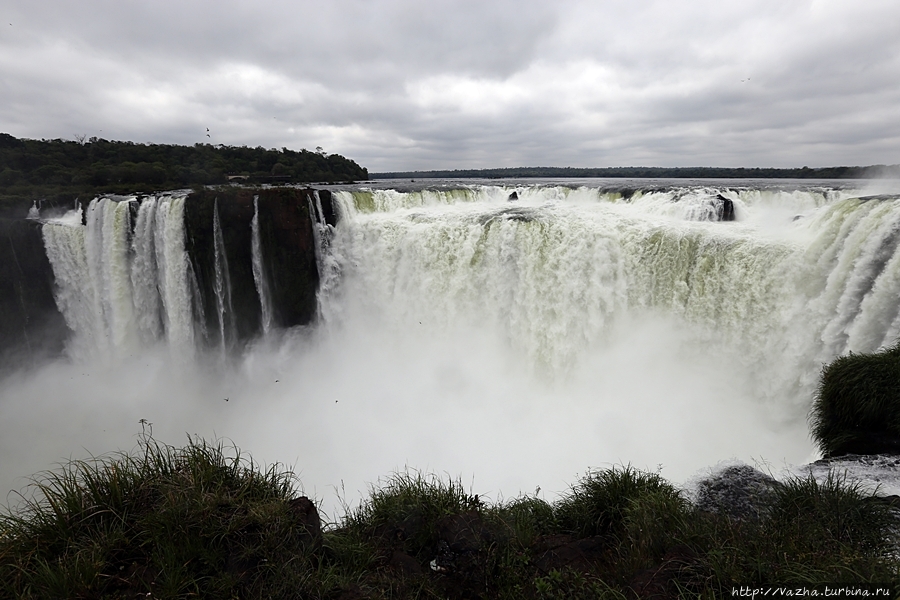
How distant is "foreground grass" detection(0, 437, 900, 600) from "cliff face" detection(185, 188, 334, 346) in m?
12.0

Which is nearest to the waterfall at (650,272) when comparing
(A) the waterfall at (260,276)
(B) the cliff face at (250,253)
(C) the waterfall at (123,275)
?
(B) the cliff face at (250,253)

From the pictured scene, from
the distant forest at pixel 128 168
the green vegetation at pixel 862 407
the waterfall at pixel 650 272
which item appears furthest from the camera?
the distant forest at pixel 128 168

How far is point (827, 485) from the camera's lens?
3.37 metres

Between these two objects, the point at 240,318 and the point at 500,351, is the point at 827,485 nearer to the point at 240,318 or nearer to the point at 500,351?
the point at 500,351

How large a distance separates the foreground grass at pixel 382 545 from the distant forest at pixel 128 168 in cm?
1848

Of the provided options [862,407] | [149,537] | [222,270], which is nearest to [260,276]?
[222,270]

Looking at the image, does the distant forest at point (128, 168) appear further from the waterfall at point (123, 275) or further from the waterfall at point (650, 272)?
the waterfall at point (650, 272)

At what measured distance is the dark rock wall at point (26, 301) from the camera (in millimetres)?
14172

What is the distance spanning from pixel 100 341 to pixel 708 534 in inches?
747

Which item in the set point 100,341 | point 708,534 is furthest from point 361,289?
point 708,534

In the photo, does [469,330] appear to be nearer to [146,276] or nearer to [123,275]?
[146,276]

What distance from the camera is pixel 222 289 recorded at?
47.3ft

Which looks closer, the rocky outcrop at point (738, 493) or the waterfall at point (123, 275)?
the rocky outcrop at point (738, 493)

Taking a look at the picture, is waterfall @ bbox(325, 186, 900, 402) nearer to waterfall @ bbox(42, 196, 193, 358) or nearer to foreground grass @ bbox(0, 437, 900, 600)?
waterfall @ bbox(42, 196, 193, 358)
